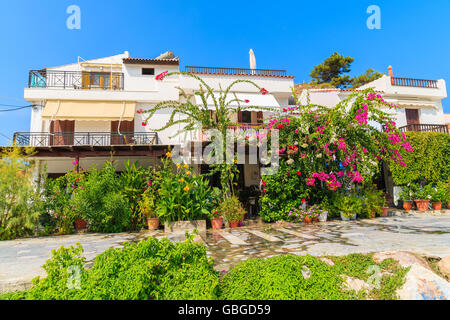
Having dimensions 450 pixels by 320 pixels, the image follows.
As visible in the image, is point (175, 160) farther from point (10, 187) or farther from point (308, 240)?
point (308, 240)

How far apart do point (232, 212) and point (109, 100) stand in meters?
11.7

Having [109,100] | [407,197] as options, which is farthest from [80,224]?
[407,197]

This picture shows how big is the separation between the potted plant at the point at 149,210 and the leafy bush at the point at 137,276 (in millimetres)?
6575

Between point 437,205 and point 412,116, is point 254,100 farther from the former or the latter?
point 412,116

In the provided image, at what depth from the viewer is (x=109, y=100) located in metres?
16.0

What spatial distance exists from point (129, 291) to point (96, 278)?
17.2 inches

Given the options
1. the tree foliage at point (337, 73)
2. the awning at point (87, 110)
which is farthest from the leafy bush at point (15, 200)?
the tree foliage at point (337, 73)

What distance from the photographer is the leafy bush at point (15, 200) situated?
27.1ft

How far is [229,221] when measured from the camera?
9172 millimetres

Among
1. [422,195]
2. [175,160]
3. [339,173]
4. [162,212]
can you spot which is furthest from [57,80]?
[422,195]

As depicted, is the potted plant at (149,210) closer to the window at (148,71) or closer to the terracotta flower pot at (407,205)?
the window at (148,71)

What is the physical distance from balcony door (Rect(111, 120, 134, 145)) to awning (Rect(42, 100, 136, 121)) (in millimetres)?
750

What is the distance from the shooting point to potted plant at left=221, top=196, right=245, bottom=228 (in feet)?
30.0

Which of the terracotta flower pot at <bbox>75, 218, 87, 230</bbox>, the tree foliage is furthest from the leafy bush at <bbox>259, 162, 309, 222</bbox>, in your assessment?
the tree foliage
